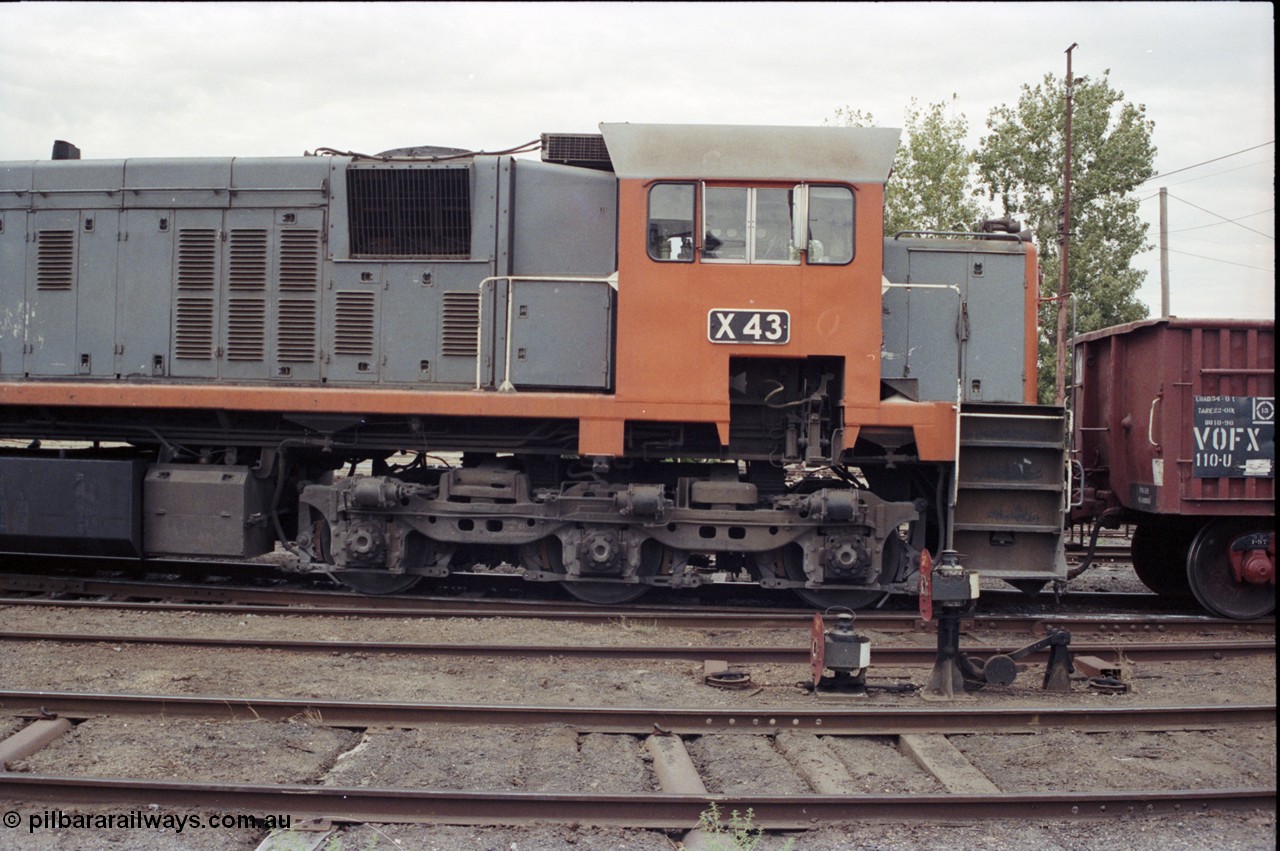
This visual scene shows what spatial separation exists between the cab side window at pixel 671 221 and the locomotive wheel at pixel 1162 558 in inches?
218

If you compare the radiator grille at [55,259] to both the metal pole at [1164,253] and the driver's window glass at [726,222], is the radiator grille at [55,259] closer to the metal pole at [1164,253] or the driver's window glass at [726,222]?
the driver's window glass at [726,222]

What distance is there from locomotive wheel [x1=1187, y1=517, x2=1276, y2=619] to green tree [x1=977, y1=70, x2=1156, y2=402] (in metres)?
20.7

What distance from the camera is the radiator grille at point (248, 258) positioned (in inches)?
372

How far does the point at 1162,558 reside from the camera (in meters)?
10.2

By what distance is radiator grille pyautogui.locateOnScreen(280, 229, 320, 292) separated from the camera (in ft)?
30.7

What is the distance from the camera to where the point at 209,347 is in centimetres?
951

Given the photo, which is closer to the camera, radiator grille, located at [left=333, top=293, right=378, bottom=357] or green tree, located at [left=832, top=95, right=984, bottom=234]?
radiator grille, located at [left=333, top=293, right=378, bottom=357]

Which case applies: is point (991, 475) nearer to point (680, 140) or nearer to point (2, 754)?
point (680, 140)

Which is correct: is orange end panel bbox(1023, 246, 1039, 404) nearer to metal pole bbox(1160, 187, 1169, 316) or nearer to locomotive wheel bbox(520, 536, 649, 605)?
locomotive wheel bbox(520, 536, 649, 605)

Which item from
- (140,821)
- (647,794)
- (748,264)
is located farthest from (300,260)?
(647,794)

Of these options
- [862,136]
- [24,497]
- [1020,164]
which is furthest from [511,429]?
[1020,164]

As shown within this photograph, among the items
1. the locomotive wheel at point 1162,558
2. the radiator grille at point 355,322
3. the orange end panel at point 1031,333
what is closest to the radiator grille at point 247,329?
the radiator grille at point 355,322

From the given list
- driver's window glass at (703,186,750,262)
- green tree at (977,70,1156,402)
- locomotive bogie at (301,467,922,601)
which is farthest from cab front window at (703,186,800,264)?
green tree at (977,70,1156,402)

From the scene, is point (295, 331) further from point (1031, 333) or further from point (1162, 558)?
point (1162, 558)
